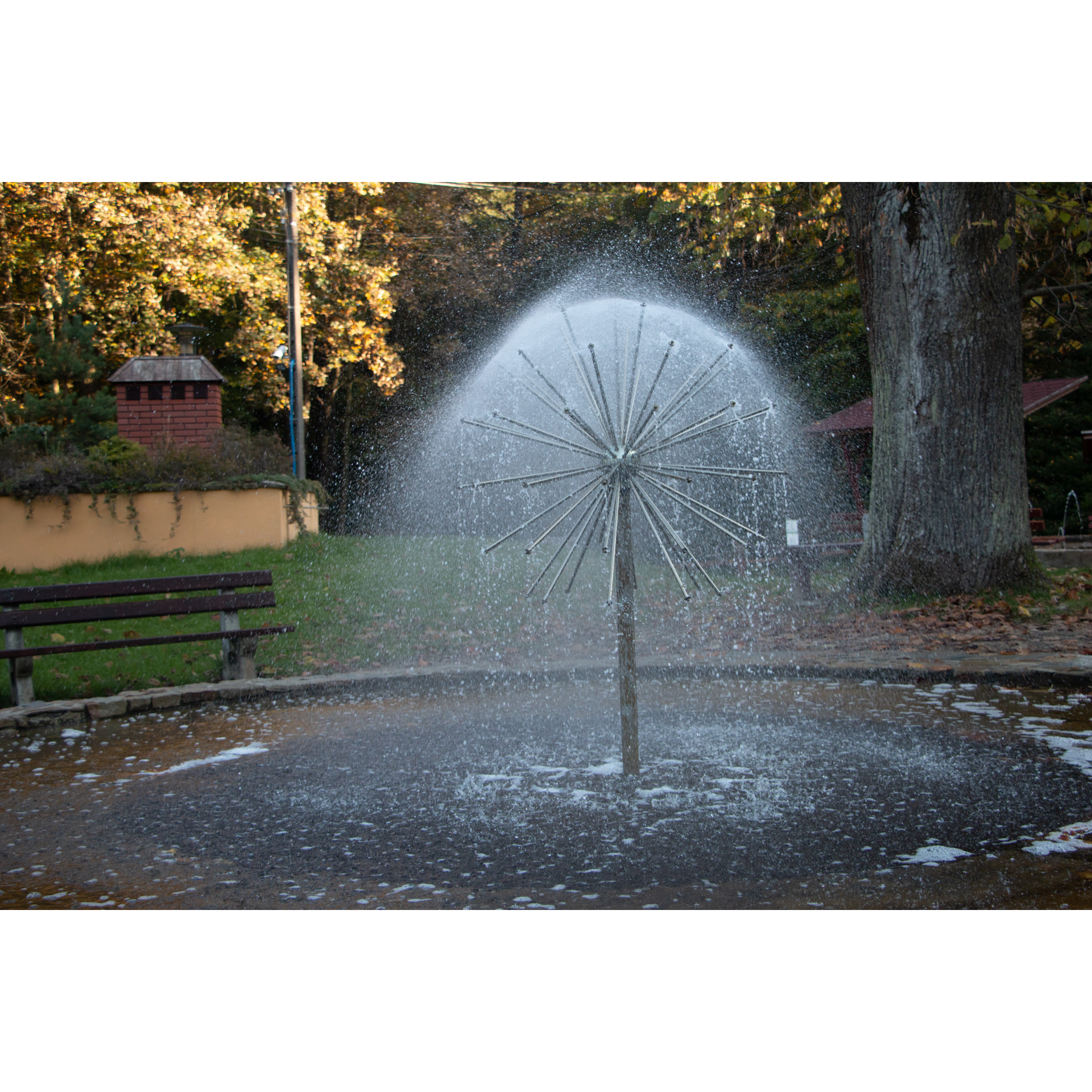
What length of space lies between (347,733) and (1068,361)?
1503 cm

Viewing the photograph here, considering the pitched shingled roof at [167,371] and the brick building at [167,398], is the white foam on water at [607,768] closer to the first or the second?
the brick building at [167,398]

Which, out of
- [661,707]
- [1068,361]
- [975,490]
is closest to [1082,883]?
[661,707]

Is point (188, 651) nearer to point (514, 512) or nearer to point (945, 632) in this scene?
point (945, 632)

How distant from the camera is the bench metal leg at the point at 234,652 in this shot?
582cm

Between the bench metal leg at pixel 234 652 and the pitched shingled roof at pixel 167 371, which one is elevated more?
the pitched shingled roof at pixel 167 371

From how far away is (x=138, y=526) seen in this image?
28.6ft

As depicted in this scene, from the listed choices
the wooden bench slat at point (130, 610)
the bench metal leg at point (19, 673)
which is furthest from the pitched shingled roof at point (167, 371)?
the bench metal leg at point (19, 673)

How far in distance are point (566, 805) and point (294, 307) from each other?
874 cm

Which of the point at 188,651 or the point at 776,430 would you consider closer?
the point at 188,651

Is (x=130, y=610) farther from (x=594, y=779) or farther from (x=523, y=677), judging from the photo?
(x=594, y=779)

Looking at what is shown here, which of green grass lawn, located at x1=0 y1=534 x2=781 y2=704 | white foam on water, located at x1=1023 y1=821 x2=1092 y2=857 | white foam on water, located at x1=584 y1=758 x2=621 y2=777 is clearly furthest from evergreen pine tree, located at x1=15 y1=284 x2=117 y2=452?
white foam on water, located at x1=1023 y1=821 x2=1092 y2=857

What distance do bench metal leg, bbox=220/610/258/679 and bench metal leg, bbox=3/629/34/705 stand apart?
1.01 meters

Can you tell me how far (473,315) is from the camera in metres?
14.0

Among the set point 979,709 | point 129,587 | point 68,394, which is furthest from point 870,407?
point 129,587
